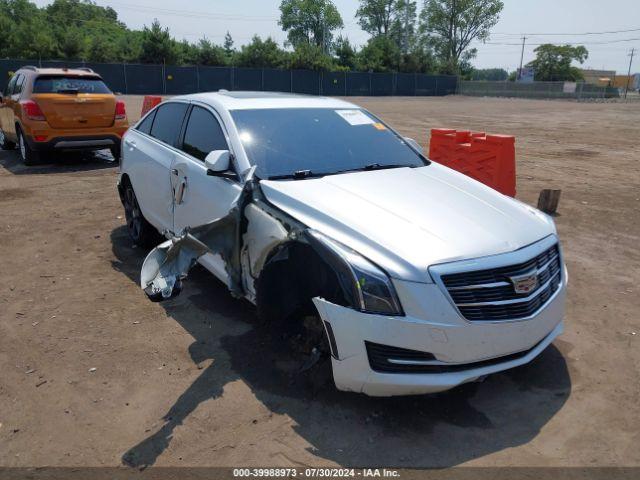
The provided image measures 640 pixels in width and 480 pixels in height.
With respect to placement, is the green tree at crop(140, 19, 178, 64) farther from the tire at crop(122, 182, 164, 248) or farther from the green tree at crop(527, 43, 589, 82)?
the green tree at crop(527, 43, 589, 82)

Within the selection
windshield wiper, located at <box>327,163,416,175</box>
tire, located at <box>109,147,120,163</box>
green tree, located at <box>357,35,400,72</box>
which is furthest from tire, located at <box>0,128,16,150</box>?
green tree, located at <box>357,35,400,72</box>

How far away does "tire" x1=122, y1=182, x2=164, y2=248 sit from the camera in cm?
574

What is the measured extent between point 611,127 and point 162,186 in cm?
2347

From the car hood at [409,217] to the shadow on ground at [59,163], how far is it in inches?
324

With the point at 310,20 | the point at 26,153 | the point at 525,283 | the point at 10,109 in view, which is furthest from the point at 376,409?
the point at 310,20

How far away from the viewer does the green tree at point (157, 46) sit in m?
49.5

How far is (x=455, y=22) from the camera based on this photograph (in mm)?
90375

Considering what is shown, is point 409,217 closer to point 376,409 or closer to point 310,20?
point 376,409

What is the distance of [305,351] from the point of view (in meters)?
3.72

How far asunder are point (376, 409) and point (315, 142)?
2073 millimetres

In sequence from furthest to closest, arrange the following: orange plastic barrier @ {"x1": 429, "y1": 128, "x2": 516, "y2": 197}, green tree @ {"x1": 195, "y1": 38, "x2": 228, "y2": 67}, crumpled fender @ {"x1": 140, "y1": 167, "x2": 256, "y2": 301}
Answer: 1. green tree @ {"x1": 195, "y1": 38, "x2": 228, "y2": 67}
2. orange plastic barrier @ {"x1": 429, "y1": 128, "x2": 516, "y2": 197}
3. crumpled fender @ {"x1": 140, "y1": 167, "x2": 256, "y2": 301}

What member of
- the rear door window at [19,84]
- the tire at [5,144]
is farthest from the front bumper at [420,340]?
the tire at [5,144]

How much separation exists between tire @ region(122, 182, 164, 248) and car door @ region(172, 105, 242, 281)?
1.18 m

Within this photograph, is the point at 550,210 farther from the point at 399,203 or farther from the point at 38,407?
the point at 38,407
